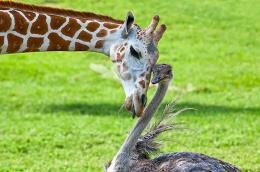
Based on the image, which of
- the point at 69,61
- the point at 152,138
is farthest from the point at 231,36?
the point at 152,138

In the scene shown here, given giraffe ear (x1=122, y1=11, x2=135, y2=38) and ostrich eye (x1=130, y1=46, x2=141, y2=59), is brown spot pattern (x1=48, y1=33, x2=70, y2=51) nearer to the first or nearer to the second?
giraffe ear (x1=122, y1=11, x2=135, y2=38)

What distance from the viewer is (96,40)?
262 inches

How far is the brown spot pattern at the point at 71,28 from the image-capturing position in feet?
22.0

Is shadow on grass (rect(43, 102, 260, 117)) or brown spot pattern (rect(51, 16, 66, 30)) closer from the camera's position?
brown spot pattern (rect(51, 16, 66, 30))

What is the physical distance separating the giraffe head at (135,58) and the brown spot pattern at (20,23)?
719 mm

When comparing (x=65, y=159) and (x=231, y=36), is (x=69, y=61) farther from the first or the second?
(x=65, y=159)

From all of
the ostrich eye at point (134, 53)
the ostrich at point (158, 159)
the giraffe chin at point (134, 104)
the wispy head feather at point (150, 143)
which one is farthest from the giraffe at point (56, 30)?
the wispy head feather at point (150, 143)

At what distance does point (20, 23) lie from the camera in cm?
668

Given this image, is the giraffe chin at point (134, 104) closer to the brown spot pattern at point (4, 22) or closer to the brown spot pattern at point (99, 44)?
the brown spot pattern at point (99, 44)

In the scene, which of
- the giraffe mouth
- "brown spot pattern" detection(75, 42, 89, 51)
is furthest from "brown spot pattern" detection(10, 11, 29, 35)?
the giraffe mouth

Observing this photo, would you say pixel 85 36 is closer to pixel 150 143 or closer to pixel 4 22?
pixel 4 22

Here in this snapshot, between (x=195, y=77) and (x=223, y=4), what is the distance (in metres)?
6.89

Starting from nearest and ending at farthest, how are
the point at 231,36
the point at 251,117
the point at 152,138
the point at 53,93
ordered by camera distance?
1. the point at 152,138
2. the point at 251,117
3. the point at 53,93
4. the point at 231,36

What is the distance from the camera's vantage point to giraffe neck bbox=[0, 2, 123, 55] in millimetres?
6648
